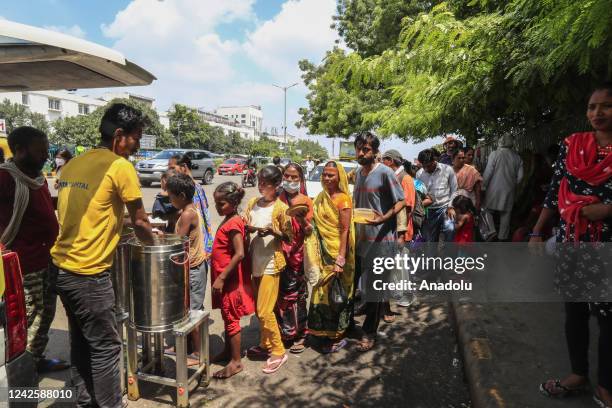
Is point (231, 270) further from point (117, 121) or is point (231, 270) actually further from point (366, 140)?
point (366, 140)

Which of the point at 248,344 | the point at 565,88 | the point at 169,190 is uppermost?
the point at 565,88

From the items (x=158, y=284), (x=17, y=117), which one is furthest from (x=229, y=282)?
(x=17, y=117)

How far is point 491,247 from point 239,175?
967 inches

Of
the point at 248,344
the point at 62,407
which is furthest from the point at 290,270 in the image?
the point at 62,407

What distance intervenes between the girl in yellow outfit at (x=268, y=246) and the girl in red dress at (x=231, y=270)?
0.12 metres

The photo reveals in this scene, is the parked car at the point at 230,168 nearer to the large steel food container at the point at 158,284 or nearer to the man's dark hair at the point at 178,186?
the man's dark hair at the point at 178,186

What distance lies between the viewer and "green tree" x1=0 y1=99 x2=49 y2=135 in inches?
1577

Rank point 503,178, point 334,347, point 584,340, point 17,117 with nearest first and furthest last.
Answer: point 584,340
point 334,347
point 503,178
point 17,117

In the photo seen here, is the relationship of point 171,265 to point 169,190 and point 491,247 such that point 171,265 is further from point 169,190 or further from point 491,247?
point 491,247

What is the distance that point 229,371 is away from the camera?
322cm

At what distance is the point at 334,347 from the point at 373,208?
133cm

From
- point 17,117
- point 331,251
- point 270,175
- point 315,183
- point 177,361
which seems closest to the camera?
point 177,361

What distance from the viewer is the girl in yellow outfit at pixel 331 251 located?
3.53 metres

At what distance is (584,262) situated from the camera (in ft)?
7.79
